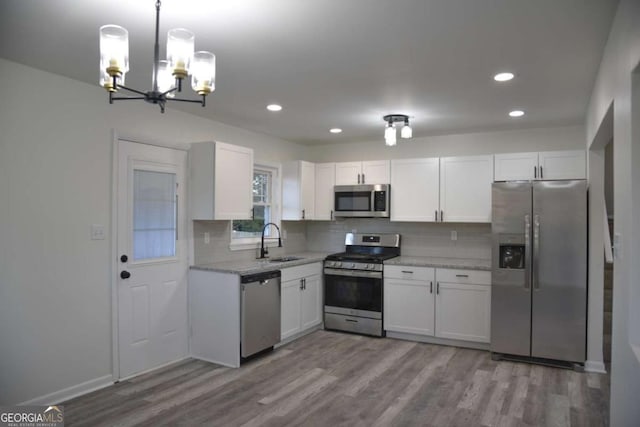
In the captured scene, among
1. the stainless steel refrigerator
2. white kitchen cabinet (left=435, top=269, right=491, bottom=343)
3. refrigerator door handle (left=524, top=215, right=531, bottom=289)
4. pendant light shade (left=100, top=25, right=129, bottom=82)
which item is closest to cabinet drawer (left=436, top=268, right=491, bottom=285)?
white kitchen cabinet (left=435, top=269, right=491, bottom=343)

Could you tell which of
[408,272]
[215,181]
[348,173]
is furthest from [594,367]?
[215,181]

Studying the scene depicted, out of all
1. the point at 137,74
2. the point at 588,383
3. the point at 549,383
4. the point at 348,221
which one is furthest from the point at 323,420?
the point at 348,221

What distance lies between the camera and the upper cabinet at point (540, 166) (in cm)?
432

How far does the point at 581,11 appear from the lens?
211 centimetres

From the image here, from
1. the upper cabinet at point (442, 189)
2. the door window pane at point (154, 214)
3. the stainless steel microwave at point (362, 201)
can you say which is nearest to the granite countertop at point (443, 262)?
the upper cabinet at point (442, 189)

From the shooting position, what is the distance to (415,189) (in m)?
5.14

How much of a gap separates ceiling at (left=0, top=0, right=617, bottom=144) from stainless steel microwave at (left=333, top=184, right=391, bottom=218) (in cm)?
140

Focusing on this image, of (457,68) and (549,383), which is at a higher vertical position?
(457,68)

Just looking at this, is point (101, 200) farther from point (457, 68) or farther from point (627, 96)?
point (627, 96)

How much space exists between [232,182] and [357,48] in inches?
85.3

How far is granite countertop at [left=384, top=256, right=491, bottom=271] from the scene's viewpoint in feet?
14.9

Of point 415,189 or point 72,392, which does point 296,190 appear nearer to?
point 415,189

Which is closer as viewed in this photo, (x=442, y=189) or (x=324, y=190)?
(x=442, y=189)

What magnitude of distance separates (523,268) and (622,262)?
2.14m
